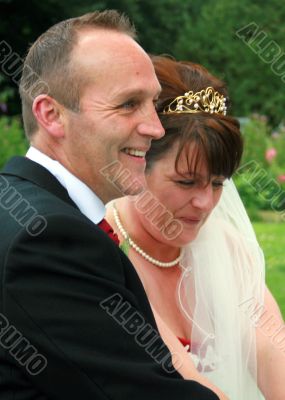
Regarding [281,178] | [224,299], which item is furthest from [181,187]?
[281,178]

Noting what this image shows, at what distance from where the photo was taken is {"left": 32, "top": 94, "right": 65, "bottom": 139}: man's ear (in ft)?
7.34

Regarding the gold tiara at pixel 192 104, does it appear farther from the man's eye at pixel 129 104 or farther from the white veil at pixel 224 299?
the man's eye at pixel 129 104

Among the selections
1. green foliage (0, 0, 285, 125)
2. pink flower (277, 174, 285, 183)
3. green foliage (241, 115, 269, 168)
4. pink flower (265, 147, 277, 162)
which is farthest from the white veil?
green foliage (0, 0, 285, 125)

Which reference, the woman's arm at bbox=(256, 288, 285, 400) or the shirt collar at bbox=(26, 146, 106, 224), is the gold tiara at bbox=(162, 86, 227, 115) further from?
the shirt collar at bbox=(26, 146, 106, 224)

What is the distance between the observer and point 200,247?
→ 3.81 m

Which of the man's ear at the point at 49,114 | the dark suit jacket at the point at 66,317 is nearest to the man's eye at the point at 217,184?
the man's ear at the point at 49,114

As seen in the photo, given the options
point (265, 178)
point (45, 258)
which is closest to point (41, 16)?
point (265, 178)

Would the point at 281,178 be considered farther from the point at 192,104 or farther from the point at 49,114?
the point at 49,114

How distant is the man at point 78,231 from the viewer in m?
1.91

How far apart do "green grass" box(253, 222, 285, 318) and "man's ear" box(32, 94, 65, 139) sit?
392 cm

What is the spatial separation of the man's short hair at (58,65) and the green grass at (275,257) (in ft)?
12.6

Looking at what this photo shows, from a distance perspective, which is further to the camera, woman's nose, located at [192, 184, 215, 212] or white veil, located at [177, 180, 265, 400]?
white veil, located at [177, 180, 265, 400]

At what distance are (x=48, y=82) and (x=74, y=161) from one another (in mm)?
251

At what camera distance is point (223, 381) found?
3.63 m
